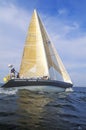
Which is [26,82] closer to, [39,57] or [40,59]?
[40,59]

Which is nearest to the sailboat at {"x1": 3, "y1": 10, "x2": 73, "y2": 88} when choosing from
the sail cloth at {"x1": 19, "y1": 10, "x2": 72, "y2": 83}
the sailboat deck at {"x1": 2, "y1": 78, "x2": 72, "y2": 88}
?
the sail cloth at {"x1": 19, "y1": 10, "x2": 72, "y2": 83}

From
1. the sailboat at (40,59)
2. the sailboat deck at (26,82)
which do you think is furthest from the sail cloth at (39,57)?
the sailboat deck at (26,82)

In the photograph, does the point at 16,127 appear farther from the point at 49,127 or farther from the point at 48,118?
the point at 48,118

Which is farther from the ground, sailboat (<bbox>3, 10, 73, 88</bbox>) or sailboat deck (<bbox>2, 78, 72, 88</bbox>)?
sailboat (<bbox>3, 10, 73, 88</bbox>)

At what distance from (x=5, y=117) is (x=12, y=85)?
57.8ft

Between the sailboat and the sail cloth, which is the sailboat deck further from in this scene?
the sail cloth

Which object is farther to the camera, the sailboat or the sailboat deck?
the sailboat

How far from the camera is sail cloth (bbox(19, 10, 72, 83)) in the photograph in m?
33.7

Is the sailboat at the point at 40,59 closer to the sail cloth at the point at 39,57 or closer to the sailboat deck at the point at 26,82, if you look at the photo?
the sail cloth at the point at 39,57

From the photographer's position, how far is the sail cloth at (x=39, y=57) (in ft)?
111

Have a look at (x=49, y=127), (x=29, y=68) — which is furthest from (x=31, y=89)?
(x=49, y=127)

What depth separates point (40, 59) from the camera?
1331 inches

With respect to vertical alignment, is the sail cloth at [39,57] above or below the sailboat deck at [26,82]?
above

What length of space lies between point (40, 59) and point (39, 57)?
0.33 metres
